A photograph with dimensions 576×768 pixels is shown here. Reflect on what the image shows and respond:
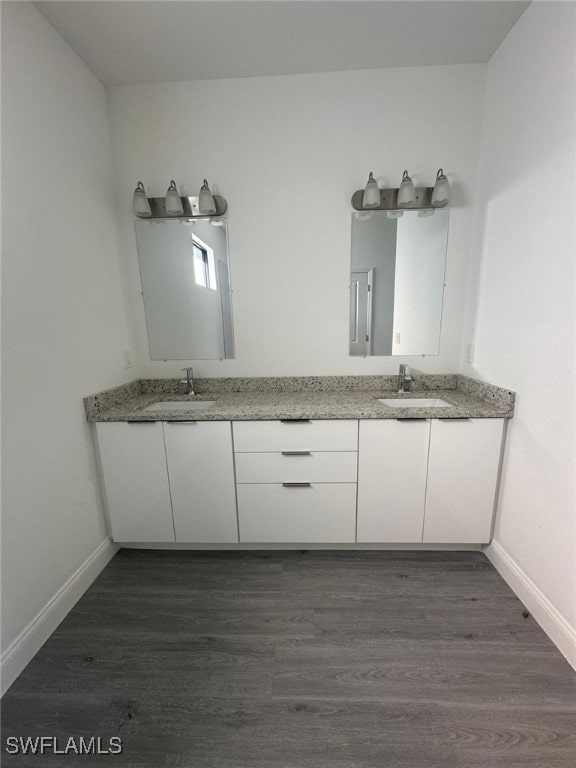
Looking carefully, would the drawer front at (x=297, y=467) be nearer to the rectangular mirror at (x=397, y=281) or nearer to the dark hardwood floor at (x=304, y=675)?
the dark hardwood floor at (x=304, y=675)

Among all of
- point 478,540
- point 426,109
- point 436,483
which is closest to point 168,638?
point 436,483

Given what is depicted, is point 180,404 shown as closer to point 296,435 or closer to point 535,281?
point 296,435

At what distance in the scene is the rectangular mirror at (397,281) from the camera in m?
1.85

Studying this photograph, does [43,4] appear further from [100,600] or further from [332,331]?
[100,600]

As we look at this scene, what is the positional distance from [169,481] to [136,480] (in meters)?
0.19

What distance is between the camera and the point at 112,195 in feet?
6.12

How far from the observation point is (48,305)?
137cm

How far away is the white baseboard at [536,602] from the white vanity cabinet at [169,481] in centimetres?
141

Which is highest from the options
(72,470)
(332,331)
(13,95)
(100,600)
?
(13,95)

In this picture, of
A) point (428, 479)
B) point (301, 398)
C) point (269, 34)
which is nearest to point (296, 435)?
point (301, 398)

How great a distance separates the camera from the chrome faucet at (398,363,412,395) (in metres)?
1.91

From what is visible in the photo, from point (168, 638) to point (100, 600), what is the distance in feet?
1.52

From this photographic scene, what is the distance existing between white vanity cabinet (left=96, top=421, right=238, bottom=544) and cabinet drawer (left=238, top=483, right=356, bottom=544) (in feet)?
0.31

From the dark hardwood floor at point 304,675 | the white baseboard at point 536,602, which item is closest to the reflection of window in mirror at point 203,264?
the dark hardwood floor at point 304,675
